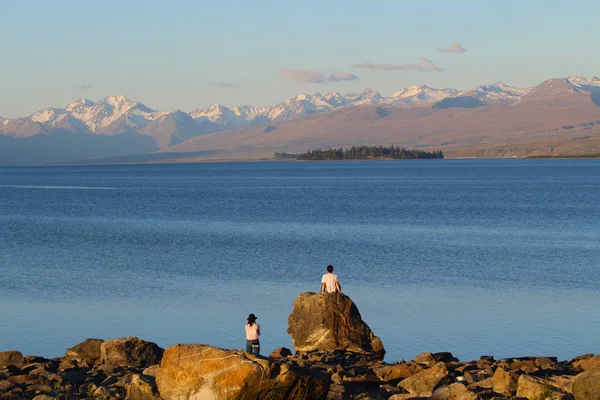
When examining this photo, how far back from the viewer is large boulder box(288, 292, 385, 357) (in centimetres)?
2383

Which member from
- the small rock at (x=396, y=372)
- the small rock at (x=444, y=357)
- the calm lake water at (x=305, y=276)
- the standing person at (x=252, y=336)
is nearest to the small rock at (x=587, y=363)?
the small rock at (x=444, y=357)

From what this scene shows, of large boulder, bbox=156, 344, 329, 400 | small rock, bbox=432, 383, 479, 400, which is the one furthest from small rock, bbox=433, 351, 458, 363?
large boulder, bbox=156, 344, 329, 400

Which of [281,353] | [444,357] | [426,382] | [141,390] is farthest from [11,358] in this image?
[444,357]

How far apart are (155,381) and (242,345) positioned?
9.30 m

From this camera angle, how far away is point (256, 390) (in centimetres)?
1406

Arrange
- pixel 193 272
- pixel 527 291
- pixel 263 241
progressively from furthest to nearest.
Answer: pixel 263 241
pixel 193 272
pixel 527 291

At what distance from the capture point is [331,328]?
24.0 meters

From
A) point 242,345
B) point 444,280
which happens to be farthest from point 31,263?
point 242,345

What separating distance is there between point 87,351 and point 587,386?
464 inches

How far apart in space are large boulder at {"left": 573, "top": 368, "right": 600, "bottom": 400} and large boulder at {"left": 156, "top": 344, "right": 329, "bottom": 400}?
12.7ft

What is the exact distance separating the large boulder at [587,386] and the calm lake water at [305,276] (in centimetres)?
874

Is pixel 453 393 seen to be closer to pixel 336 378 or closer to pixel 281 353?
pixel 336 378

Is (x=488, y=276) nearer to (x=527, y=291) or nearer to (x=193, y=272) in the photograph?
(x=527, y=291)

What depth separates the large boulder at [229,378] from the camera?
14.1 metres
